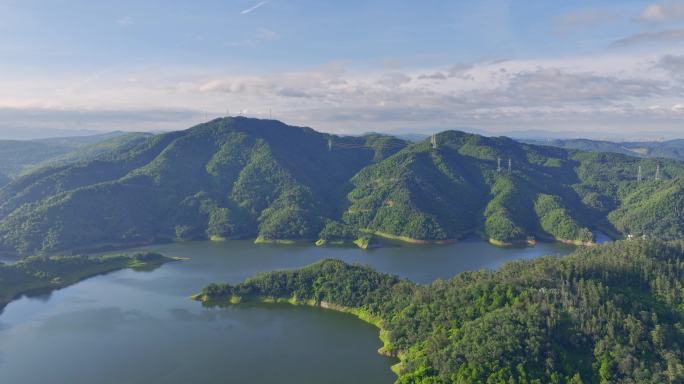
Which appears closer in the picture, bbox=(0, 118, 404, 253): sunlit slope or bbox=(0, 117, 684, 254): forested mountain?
bbox=(0, 118, 404, 253): sunlit slope

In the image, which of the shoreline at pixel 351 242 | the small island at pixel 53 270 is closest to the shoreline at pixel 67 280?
the small island at pixel 53 270

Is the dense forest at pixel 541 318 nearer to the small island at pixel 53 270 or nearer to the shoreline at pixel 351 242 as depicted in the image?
the small island at pixel 53 270

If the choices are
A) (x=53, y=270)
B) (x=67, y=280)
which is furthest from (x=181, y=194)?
(x=67, y=280)

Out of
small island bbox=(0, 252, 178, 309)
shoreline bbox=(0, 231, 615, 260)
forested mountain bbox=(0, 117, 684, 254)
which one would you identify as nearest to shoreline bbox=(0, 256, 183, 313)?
small island bbox=(0, 252, 178, 309)

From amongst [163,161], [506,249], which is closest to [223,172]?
[163,161]

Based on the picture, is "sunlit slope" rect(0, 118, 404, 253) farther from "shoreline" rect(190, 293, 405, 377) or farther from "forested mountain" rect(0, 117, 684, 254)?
"shoreline" rect(190, 293, 405, 377)

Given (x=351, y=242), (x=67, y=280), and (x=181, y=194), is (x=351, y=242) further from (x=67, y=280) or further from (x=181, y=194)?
(x=67, y=280)
